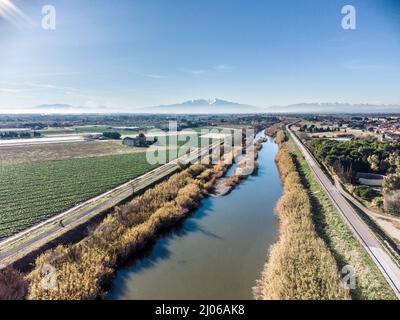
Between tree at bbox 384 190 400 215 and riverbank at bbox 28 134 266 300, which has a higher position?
tree at bbox 384 190 400 215

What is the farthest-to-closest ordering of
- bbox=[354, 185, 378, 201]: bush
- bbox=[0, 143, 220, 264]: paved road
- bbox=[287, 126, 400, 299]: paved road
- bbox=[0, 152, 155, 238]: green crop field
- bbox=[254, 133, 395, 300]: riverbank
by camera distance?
bbox=[354, 185, 378, 201]: bush
bbox=[0, 152, 155, 238]: green crop field
bbox=[0, 143, 220, 264]: paved road
bbox=[287, 126, 400, 299]: paved road
bbox=[254, 133, 395, 300]: riverbank

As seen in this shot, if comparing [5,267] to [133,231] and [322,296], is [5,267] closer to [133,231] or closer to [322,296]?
[133,231]

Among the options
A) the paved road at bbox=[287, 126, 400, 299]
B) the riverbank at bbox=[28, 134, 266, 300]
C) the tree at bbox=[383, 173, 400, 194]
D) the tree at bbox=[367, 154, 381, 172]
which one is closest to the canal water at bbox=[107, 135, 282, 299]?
the riverbank at bbox=[28, 134, 266, 300]

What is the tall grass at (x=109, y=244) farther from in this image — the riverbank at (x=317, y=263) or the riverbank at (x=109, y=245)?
the riverbank at (x=317, y=263)

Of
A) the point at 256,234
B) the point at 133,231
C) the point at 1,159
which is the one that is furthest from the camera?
the point at 1,159

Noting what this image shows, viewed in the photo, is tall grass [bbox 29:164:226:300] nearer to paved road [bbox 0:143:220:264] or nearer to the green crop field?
paved road [bbox 0:143:220:264]
